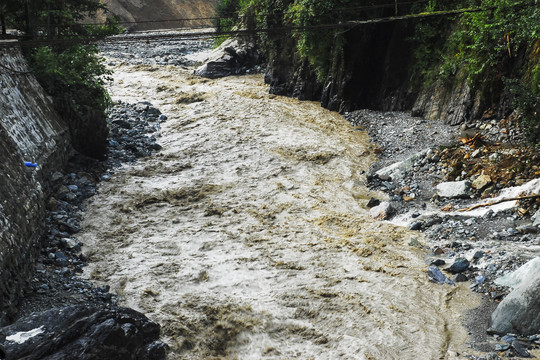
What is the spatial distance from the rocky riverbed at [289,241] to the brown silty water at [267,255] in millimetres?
29

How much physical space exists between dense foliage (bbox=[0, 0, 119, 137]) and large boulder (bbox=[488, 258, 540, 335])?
10948mm

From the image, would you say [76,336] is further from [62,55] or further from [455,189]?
[62,55]

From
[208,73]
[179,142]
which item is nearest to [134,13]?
[208,73]

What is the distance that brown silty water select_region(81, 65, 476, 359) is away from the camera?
654 centimetres

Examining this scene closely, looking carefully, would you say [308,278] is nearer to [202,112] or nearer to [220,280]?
[220,280]

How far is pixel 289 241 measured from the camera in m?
9.08

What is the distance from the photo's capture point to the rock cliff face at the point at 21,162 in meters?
6.62

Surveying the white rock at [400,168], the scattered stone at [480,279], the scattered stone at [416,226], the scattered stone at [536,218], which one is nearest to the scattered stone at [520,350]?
the scattered stone at [480,279]

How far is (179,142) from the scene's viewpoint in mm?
15031

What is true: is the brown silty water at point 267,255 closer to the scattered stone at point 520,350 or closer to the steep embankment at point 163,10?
the scattered stone at point 520,350

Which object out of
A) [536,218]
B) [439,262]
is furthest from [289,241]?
[536,218]

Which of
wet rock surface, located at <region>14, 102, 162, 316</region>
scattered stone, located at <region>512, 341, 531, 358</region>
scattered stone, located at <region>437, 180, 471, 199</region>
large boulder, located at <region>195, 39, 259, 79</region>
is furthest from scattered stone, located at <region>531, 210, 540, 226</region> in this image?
large boulder, located at <region>195, 39, 259, 79</region>

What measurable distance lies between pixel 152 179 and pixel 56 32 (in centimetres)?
664

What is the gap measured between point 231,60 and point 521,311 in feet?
68.2
